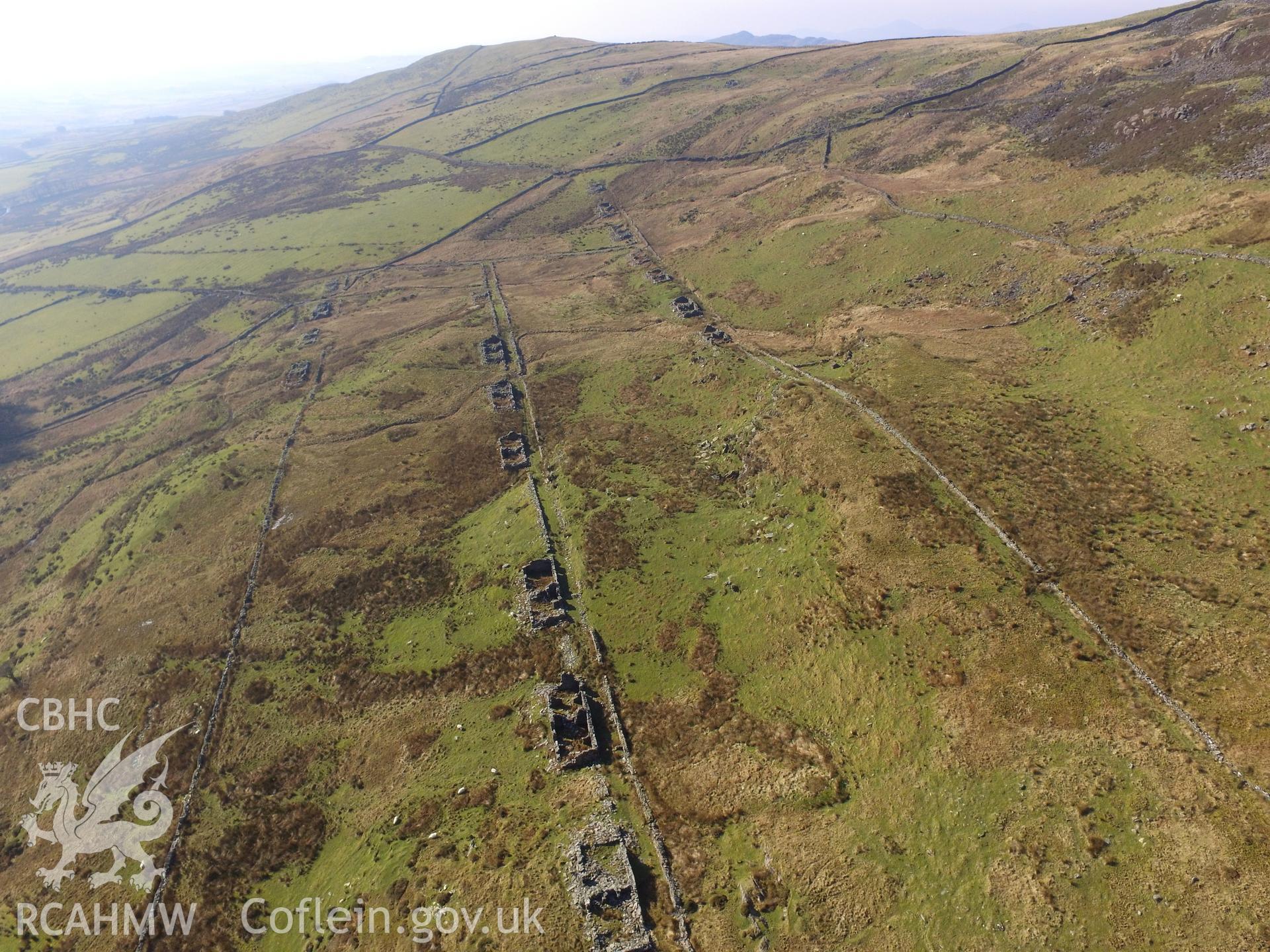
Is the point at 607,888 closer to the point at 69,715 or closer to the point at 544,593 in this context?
the point at 544,593

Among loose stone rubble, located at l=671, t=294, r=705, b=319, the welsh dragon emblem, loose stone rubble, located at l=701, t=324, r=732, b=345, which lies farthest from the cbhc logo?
loose stone rubble, located at l=671, t=294, r=705, b=319

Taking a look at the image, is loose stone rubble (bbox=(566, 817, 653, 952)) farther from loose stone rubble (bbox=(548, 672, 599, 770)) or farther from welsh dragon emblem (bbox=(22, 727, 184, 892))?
welsh dragon emblem (bbox=(22, 727, 184, 892))

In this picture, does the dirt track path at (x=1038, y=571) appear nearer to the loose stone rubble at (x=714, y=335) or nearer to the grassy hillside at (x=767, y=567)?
the grassy hillside at (x=767, y=567)

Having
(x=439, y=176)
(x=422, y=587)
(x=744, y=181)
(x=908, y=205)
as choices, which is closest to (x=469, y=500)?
(x=422, y=587)

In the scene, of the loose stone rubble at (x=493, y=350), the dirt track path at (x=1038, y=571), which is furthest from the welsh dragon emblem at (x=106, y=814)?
the loose stone rubble at (x=493, y=350)

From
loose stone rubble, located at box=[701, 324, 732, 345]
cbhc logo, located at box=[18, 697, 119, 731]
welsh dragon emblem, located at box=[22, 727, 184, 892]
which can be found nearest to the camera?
welsh dragon emblem, located at box=[22, 727, 184, 892]

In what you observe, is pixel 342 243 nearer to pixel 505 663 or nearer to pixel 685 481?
pixel 685 481
